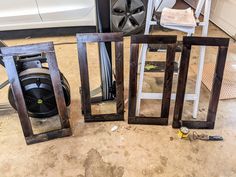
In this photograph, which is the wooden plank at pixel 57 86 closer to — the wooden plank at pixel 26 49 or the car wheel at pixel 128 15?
the wooden plank at pixel 26 49

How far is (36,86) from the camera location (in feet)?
5.22

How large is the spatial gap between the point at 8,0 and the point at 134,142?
2.21 m

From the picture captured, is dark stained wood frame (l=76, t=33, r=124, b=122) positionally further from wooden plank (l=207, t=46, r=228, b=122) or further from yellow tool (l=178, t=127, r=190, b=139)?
wooden plank (l=207, t=46, r=228, b=122)

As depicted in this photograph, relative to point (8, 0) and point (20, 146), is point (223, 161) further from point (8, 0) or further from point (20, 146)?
point (8, 0)

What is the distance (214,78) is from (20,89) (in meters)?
1.24

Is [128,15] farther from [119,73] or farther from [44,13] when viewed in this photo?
[119,73]

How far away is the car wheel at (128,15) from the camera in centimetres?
276

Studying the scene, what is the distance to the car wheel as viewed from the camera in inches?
109

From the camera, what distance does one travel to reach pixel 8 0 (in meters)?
2.72

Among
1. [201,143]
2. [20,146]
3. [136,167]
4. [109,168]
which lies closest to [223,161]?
[201,143]

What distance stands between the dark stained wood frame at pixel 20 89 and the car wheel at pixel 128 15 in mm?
1527

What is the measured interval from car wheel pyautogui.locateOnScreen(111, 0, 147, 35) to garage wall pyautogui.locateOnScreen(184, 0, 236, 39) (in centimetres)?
111

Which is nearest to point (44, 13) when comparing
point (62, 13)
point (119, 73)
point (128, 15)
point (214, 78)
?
point (62, 13)

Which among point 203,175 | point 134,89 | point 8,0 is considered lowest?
point 203,175
